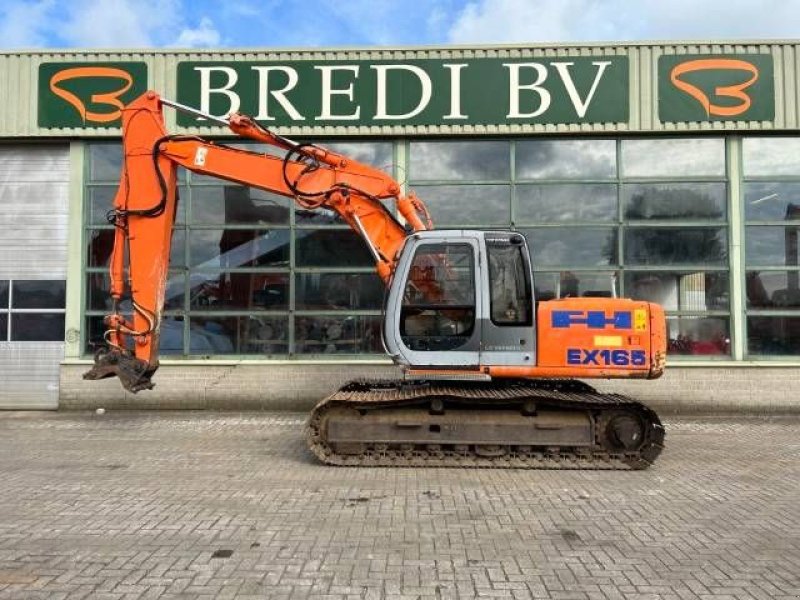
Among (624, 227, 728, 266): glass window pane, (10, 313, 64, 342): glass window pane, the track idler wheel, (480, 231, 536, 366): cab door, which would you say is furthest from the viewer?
(10, 313, 64, 342): glass window pane

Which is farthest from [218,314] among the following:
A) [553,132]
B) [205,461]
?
[553,132]

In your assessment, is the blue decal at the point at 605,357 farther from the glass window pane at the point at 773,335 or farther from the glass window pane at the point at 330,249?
the glass window pane at the point at 773,335

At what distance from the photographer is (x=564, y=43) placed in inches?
434

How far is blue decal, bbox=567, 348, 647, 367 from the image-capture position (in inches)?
281

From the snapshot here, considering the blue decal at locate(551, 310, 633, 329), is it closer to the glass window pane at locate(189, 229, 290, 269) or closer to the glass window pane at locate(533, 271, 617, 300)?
the glass window pane at locate(533, 271, 617, 300)

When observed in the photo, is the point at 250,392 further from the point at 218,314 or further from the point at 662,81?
the point at 662,81

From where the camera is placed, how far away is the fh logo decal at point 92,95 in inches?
448

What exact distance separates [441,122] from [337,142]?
71.5 inches

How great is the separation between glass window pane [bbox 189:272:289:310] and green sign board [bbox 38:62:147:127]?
313 centimetres

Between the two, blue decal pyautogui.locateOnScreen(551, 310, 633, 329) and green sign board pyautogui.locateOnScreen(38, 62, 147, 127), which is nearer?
blue decal pyautogui.locateOnScreen(551, 310, 633, 329)

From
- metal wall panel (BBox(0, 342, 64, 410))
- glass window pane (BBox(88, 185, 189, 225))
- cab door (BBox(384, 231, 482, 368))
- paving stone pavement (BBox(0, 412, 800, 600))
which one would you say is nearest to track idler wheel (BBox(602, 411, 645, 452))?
paving stone pavement (BBox(0, 412, 800, 600))

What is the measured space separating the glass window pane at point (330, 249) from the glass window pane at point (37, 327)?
14.1ft

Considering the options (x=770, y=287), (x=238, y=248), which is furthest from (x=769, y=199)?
(x=238, y=248)

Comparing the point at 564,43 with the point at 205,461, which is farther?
the point at 564,43
